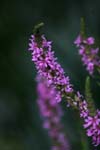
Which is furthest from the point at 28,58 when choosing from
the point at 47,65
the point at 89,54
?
the point at 47,65

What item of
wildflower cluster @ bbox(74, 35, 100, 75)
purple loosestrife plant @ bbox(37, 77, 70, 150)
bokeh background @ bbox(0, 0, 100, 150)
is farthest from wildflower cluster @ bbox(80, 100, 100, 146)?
bokeh background @ bbox(0, 0, 100, 150)

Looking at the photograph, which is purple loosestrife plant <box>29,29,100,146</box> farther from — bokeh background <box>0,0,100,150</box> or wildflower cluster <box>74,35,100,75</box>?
bokeh background <box>0,0,100,150</box>

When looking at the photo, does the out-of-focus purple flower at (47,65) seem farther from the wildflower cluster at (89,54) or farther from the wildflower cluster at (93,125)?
the wildflower cluster at (89,54)

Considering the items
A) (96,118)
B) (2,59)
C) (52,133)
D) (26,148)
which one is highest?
(2,59)

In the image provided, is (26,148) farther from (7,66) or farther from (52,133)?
(52,133)

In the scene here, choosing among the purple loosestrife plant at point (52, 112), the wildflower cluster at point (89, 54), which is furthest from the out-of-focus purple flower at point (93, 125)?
the purple loosestrife plant at point (52, 112)

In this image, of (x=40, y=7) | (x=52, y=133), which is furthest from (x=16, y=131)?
(x=52, y=133)

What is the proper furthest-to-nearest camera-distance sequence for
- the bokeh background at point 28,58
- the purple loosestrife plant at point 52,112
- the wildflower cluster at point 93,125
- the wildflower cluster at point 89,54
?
the bokeh background at point 28,58 → the purple loosestrife plant at point 52,112 → the wildflower cluster at point 89,54 → the wildflower cluster at point 93,125

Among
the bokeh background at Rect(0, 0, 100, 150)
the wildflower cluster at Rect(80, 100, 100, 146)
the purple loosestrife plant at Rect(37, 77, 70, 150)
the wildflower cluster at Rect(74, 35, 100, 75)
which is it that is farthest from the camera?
the bokeh background at Rect(0, 0, 100, 150)
